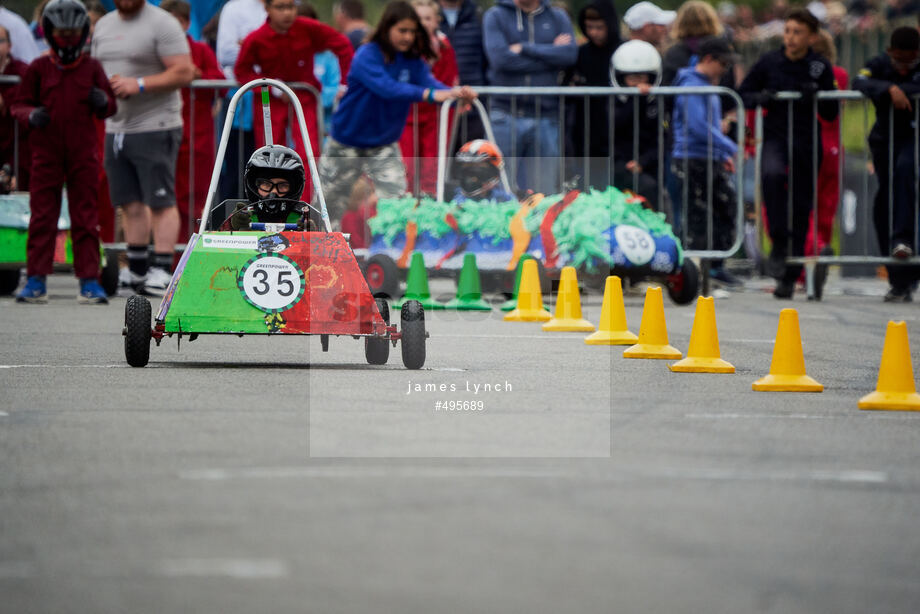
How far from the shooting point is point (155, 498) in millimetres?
4906

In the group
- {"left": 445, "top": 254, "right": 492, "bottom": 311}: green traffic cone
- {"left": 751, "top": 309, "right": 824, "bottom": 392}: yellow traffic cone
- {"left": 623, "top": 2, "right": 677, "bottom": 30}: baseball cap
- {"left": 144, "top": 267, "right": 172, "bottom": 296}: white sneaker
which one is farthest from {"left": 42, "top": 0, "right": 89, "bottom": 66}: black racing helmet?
{"left": 751, "top": 309, "right": 824, "bottom": 392}: yellow traffic cone

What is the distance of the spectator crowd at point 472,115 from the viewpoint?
45.5ft

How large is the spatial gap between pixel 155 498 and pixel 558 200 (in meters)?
9.01

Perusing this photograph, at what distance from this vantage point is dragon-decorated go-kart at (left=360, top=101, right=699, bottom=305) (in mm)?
13477

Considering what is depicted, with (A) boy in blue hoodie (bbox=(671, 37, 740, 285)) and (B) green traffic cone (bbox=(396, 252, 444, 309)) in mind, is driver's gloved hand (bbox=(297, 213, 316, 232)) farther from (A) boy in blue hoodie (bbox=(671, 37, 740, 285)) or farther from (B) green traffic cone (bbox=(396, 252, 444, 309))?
(A) boy in blue hoodie (bbox=(671, 37, 740, 285))

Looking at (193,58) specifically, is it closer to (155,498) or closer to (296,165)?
(296,165)

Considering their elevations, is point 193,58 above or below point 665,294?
above

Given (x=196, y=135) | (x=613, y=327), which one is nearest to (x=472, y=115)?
(x=196, y=135)

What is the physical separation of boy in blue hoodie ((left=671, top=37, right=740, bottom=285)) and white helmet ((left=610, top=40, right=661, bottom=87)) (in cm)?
30

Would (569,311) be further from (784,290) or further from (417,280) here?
(784,290)

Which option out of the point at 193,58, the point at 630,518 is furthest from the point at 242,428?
the point at 193,58

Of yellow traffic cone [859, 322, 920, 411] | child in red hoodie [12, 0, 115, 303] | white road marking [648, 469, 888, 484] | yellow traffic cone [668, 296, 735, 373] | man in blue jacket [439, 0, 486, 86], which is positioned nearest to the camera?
white road marking [648, 469, 888, 484]

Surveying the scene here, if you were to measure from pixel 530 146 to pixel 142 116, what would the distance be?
3.42 meters

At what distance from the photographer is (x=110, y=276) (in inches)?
551
